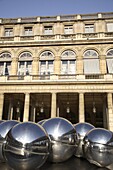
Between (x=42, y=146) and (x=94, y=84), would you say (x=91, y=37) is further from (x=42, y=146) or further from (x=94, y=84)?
(x=42, y=146)

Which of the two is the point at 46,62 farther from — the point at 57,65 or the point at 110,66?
the point at 110,66

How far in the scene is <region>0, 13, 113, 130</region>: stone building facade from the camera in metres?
17.0

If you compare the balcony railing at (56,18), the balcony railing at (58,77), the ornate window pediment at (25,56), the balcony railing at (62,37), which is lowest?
the balcony railing at (58,77)

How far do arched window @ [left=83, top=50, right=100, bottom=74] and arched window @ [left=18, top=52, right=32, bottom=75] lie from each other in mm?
7053

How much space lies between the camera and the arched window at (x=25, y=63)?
19.8 meters

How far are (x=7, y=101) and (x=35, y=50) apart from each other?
25.6ft

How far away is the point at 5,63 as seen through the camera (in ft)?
66.6

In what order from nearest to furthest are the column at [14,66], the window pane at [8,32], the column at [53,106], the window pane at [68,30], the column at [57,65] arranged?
the column at [53,106], the column at [57,65], the column at [14,66], the window pane at [68,30], the window pane at [8,32]

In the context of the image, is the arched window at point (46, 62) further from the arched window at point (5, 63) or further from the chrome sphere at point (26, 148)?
the chrome sphere at point (26, 148)

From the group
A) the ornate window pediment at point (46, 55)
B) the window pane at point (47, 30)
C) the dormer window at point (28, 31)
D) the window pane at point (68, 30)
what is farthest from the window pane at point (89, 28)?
the dormer window at point (28, 31)

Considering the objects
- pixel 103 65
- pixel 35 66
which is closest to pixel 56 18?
pixel 35 66

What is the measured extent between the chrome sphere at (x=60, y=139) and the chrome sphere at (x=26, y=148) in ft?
2.49

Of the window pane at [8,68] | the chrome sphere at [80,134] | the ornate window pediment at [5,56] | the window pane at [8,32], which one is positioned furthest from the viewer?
the window pane at [8,32]

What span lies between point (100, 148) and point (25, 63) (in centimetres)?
1709
